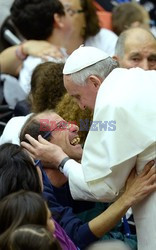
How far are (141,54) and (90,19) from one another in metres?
1.14

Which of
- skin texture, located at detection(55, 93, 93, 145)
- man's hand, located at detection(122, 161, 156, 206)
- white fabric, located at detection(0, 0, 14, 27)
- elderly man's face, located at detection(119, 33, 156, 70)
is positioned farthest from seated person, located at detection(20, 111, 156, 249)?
white fabric, located at detection(0, 0, 14, 27)

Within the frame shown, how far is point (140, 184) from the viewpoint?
10.2 feet

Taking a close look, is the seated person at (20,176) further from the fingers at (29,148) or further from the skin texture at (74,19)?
the skin texture at (74,19)

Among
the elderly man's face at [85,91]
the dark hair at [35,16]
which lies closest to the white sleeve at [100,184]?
the elderly man's face at [85,91]

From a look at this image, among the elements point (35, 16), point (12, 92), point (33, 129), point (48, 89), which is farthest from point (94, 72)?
point (35, 16)

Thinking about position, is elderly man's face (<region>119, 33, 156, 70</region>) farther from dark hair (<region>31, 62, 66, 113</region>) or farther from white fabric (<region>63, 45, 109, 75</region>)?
white fabric (<region>63, 45, 109, 75</region>)

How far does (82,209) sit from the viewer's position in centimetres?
376

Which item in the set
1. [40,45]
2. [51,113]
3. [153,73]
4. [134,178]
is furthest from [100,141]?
[40,45]

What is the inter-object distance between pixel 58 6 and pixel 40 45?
40cm

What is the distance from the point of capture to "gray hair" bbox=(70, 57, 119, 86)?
329 cm

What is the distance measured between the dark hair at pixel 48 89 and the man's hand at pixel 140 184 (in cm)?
113

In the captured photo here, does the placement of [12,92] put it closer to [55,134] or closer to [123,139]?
[55,134]

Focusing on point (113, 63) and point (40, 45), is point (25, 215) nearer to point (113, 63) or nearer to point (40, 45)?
point (113, 63)

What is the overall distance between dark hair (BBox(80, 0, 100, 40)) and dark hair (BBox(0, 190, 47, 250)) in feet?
10.3
